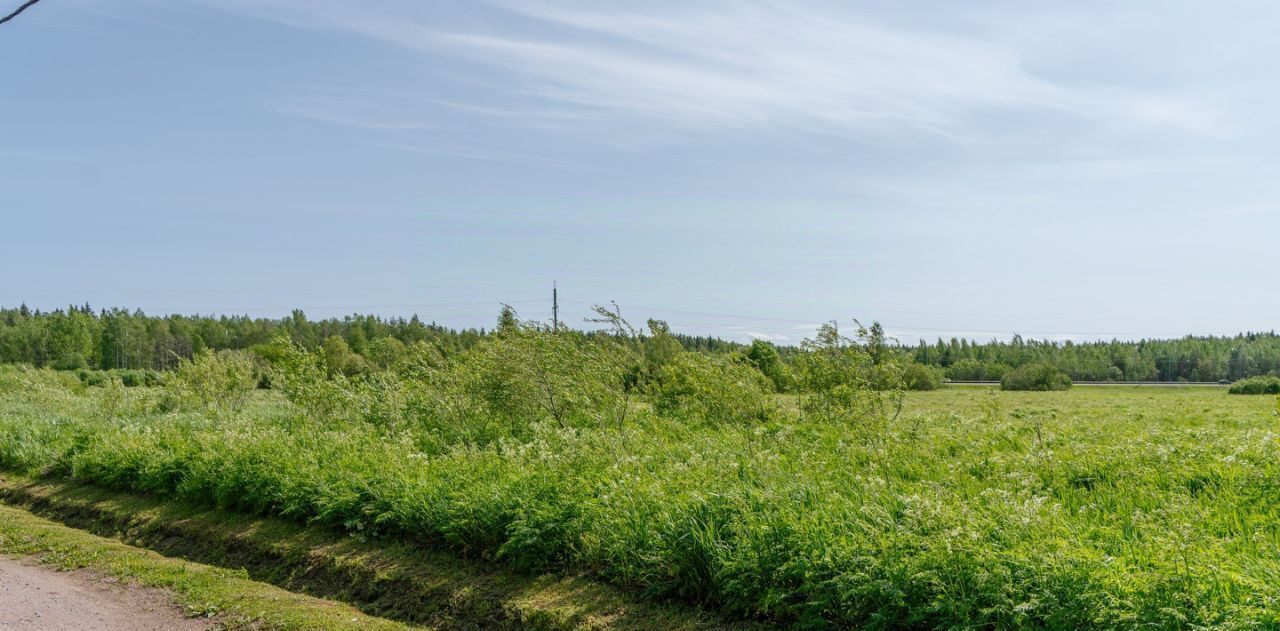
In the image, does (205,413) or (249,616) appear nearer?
(249,616)

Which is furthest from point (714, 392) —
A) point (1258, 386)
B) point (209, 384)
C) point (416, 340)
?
point (1258, 386)

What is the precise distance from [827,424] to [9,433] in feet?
58.0

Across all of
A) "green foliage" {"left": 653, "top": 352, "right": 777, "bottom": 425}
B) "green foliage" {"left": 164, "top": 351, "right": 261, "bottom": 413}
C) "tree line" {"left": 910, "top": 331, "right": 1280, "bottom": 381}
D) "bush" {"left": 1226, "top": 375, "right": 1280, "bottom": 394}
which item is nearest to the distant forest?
"tree line" {"left": 910, "top": 331, "right": 1280, "bottom": 381}

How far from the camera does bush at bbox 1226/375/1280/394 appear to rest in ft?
157

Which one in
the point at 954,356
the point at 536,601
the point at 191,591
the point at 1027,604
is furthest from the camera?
the point at 954,356

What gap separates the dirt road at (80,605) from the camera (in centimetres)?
747

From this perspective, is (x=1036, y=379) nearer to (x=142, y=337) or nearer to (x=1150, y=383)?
(x=1150, y=383)

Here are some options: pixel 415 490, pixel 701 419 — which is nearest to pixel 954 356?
pixel 701 419

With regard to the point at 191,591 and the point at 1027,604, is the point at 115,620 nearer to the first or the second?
the point at 191,591

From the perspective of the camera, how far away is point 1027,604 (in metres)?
4.97

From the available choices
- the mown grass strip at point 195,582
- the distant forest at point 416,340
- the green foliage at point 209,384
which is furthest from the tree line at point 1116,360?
the mown grass strip at point 195,582

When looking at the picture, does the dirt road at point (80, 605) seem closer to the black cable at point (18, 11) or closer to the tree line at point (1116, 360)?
the black cable at point (18, 11)

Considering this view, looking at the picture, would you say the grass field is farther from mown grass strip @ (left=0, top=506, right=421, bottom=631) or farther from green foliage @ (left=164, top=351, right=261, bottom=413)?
green foliage @ (left=164, top=351, right=261, bottom=413)

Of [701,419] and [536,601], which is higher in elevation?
[701,419]
